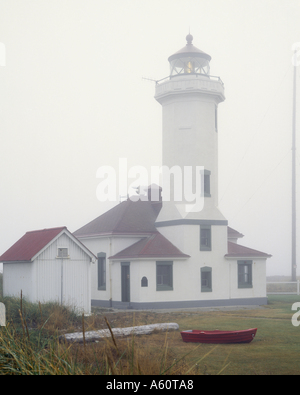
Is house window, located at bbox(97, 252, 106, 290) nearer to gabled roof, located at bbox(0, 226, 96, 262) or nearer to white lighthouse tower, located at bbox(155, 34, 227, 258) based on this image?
white lighthouse tower, located at bbox(155, 34, 227, 258)

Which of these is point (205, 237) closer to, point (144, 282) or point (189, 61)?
point (144, 282)

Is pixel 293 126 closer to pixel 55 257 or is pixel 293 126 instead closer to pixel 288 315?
pixel 288 315

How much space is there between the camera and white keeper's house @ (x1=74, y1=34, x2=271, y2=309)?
29719 millimetres

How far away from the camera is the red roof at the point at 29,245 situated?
23073 mm

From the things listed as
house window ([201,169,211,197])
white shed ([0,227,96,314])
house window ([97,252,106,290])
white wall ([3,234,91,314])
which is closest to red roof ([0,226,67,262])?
white shed ([0,227,96,314])

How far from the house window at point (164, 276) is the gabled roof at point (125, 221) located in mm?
3161

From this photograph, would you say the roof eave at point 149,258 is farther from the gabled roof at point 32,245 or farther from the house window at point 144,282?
the gabled roof at point 32,245

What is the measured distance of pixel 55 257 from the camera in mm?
23062

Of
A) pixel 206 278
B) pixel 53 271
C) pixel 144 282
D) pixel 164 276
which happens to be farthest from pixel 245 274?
pixel 53 271

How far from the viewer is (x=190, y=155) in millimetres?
30875

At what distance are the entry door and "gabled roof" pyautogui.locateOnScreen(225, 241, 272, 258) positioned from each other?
6.25 metres

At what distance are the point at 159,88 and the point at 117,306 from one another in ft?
45.0

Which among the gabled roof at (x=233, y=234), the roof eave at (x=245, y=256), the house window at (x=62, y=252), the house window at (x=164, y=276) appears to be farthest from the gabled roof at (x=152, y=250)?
the gabled roof at (x=233, y=234)
